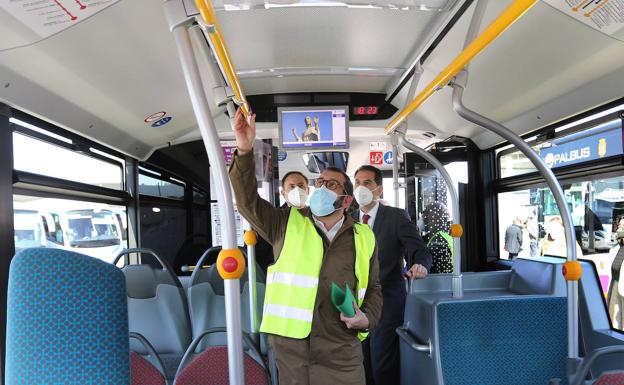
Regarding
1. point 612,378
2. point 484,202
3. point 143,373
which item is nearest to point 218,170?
point 143,373

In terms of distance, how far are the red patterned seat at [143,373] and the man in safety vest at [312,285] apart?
2.08ft

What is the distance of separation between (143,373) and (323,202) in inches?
45.0

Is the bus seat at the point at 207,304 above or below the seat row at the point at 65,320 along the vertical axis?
below

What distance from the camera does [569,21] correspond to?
260cm

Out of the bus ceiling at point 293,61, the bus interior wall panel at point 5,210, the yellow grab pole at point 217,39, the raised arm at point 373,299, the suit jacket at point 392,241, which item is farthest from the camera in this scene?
the suit jacket at point 392,241

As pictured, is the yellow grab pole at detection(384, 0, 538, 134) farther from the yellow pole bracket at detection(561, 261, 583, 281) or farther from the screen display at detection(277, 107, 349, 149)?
the screen display at detection(277, 107, 349, 149)

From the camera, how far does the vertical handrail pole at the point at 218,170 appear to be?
1.30 meters

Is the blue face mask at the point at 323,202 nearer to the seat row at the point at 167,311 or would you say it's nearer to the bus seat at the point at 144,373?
the bus seat at the point at 144,373

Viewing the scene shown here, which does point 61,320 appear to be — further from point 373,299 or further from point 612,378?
point 612,378

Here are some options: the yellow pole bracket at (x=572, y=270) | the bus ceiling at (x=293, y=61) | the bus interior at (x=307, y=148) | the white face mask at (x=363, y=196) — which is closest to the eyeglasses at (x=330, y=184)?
the bus interior at (x=307, y=148)

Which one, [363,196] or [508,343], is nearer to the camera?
[508,343]

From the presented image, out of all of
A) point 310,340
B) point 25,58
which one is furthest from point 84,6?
point 310,340

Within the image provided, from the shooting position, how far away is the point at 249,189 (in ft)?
5.72

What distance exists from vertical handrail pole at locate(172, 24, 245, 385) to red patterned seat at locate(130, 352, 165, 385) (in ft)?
2.82
